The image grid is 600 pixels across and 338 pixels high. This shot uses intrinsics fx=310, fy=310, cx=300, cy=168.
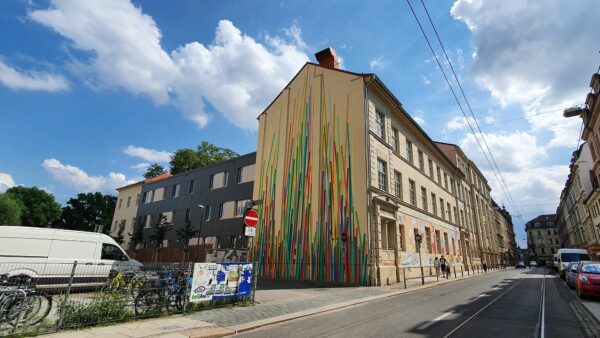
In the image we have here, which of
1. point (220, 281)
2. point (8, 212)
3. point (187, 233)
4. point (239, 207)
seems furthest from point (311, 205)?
point (8, 212)

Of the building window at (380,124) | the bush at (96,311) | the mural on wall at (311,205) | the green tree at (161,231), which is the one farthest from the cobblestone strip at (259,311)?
the green tree at (161,231)

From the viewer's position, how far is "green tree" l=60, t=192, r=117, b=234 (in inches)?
2387

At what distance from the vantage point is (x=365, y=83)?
68.1 ft

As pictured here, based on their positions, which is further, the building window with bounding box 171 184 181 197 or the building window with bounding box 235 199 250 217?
the building window with bounding box 171 184 181 197

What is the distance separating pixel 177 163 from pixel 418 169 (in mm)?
37599

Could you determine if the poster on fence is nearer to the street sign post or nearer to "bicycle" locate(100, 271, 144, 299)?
the street sign post

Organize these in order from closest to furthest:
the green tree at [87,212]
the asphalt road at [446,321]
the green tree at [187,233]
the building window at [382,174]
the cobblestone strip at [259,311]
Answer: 1. the asphalt road at [446,321]
2. the cobblestone strip at [259,311]
3. the building window at [382,174]
4. the green tree at [187,233]
5. the green tree at [87,212]

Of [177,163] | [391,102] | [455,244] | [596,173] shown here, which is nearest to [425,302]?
[391,102]

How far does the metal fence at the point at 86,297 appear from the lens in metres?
6.42

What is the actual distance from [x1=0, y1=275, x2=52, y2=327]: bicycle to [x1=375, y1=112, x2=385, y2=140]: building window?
19358mm

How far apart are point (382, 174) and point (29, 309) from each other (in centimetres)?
1914

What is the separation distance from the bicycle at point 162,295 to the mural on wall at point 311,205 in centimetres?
1103

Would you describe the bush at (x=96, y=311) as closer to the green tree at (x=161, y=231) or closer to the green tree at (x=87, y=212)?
the green tree at (x=161, y=231)

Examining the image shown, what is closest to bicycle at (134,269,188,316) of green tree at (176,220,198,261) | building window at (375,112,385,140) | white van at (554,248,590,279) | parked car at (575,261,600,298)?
parked car at (575,261,600,298)
